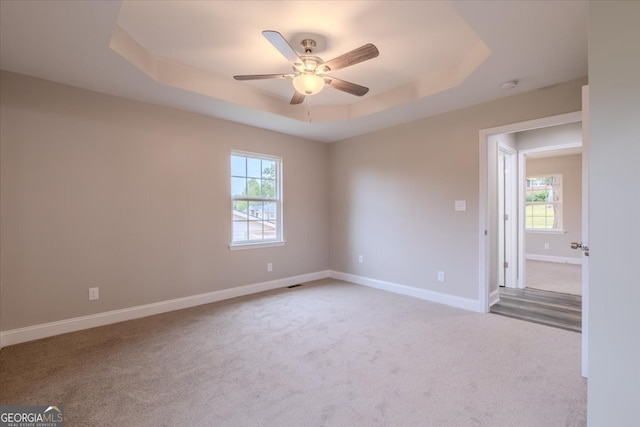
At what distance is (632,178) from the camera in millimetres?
1269

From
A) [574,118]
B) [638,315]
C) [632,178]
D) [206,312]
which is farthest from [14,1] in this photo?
[574,118]

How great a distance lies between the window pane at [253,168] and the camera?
14.3 ft

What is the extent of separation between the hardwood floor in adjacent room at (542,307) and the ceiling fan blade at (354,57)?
10.5ft

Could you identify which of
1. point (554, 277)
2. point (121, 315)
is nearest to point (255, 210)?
point (121, 315)

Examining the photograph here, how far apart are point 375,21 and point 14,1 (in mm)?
2305

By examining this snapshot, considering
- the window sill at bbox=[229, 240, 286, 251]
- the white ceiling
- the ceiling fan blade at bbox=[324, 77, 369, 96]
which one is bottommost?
the window sill at bbox=[229, 240, 286, 251]

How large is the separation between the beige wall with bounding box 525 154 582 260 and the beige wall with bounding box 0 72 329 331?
269 inches

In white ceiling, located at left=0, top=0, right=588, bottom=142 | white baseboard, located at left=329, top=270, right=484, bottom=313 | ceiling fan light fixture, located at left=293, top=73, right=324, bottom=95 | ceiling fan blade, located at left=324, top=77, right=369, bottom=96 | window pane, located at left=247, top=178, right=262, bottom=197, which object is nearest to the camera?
white ceiling, located at left=0, top=0, right=588, bottom=142

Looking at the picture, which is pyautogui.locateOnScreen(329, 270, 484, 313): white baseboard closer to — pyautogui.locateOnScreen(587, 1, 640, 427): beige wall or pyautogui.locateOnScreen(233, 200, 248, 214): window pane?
pyautogui.locateOnScreen(233, 200, 248, 214): window pane

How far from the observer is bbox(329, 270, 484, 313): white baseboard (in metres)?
3.58

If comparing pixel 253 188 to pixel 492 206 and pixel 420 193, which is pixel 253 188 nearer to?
pixel 420 193

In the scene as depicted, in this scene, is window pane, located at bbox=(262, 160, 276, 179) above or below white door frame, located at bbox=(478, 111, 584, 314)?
above

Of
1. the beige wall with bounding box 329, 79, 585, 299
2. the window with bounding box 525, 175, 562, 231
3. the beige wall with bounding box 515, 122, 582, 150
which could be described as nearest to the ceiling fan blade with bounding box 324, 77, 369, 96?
the beige wall with bounding box 329, 79, 585, 299

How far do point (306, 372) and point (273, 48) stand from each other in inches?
105
